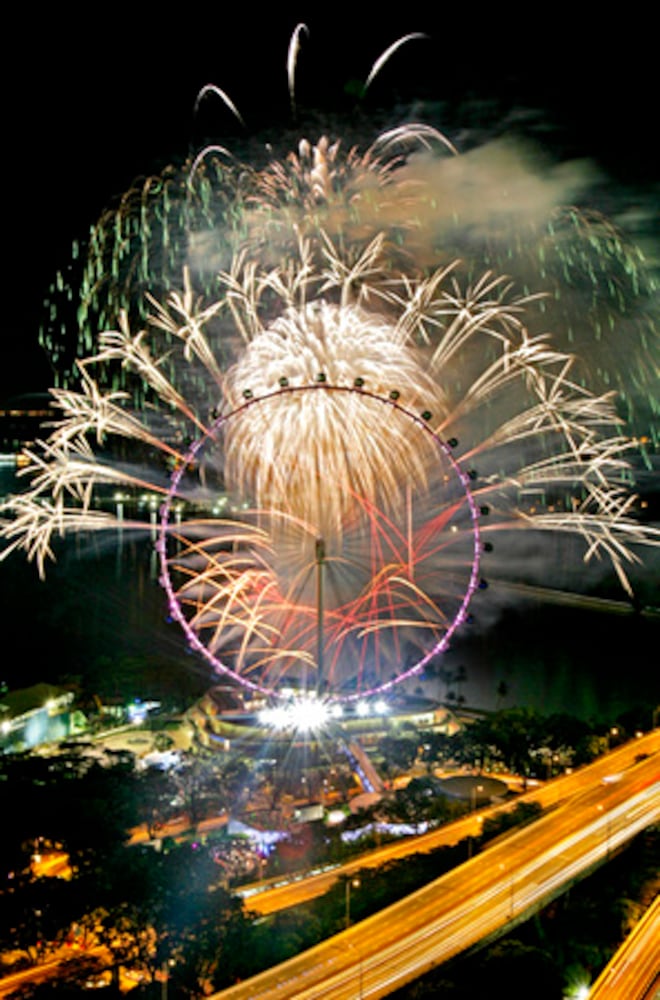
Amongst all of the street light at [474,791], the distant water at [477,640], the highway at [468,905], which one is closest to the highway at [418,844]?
the highway at [468,905]

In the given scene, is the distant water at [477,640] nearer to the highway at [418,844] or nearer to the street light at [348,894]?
the highway at [418,844]

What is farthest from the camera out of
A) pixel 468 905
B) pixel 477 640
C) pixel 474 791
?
pixel 477 640

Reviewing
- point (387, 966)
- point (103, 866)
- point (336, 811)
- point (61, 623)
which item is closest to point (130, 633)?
Answer: point (61, 623)

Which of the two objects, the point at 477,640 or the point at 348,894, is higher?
the point at 477,640

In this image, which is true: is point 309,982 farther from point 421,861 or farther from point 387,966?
point 421,861

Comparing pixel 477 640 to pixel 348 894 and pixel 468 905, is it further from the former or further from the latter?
pixel 348 894

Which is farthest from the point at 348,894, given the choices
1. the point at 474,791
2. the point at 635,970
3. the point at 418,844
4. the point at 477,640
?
the point at 477,640

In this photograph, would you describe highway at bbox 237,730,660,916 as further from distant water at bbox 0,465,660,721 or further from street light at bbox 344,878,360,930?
distant water at bbox 0,465,660,721

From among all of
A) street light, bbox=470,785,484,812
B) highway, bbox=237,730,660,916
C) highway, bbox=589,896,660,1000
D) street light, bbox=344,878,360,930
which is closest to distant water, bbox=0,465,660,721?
highway, bbox=237,730,660,916
